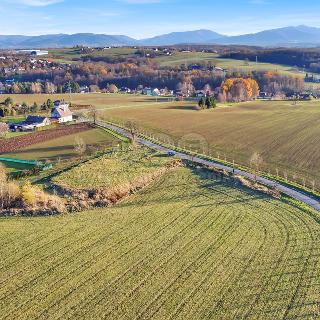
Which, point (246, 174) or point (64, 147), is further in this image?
point (64, 147)

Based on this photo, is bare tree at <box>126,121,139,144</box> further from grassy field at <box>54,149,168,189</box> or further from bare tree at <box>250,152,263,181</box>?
bare tree at <box>250,152,263,181</box>

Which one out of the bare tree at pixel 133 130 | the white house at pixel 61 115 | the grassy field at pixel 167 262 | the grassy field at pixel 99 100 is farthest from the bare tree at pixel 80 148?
the grassy field at pixel 99 100

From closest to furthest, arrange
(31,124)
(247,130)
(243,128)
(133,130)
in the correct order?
(133,130), (247,130), (243,128), (31,124)

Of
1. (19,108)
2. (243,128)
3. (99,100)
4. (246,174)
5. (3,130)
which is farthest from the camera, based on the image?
(99,100)

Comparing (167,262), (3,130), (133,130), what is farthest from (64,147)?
(167,262)

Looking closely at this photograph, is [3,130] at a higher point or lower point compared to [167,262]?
higher

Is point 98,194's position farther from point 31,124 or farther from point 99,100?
point 99,100

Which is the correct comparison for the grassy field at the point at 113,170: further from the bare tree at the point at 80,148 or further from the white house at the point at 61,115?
the white house at the point at 61,115

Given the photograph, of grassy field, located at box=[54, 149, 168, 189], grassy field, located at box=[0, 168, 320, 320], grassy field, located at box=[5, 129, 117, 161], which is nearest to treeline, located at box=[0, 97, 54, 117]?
grassy field, located at box=[5, 129, 117, 161]
